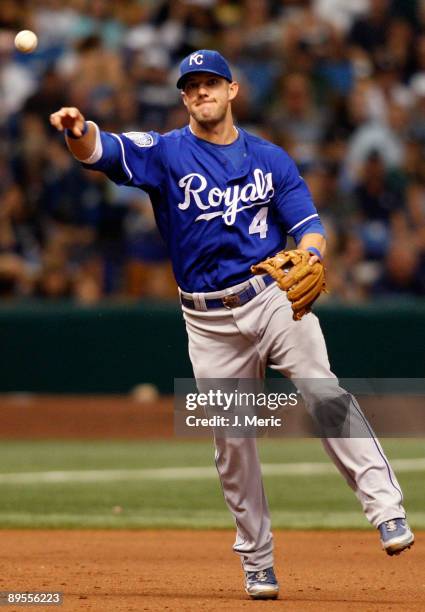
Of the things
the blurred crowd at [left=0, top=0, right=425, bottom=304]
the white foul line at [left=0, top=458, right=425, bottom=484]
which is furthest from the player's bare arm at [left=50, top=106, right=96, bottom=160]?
the blurred crowd at [left=0, top=0, right=425, bottom=304]

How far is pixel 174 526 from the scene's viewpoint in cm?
796

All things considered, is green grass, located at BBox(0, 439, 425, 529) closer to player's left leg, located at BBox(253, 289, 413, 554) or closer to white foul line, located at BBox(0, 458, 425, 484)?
white foul line, located at BBox(0, 458, 425, 484)

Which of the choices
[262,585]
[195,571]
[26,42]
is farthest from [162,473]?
[26,42]

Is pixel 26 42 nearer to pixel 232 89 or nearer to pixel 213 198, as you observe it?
pixel 232 89

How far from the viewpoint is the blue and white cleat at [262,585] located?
17.2 feet

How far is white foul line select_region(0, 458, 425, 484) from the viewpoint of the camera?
32.7ft

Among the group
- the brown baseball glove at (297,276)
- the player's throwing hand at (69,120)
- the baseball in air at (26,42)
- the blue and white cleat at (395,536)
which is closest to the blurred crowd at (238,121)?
the baseball in air at (26,42)

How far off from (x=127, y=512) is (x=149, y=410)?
5.16 m

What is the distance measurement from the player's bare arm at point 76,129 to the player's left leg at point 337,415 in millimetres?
931

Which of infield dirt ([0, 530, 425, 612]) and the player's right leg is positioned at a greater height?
the player's right leg

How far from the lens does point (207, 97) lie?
5.30m

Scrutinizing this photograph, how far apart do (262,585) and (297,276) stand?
1254mm

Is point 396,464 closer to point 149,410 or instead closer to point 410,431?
point 410,431

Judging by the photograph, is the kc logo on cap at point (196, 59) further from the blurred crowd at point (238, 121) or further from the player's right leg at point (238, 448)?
the blurred crowd at point (238, 121)
